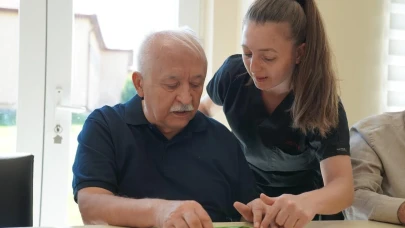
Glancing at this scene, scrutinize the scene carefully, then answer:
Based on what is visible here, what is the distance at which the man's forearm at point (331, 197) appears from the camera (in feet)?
4.02

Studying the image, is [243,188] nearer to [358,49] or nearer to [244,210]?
[244,210]

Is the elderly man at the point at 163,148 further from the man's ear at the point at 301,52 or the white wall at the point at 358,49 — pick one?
the white wall at the point at 358,49

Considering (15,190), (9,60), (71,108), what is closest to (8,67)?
(9,60)

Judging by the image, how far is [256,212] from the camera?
1171mm

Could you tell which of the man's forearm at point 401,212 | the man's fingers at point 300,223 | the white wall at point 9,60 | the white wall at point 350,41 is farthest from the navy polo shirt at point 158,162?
the white wall at point 9,60

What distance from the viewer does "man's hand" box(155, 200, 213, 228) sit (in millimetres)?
1021

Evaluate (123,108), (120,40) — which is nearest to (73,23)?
(120,40)

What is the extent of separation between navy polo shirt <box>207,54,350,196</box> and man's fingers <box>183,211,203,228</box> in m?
0.50

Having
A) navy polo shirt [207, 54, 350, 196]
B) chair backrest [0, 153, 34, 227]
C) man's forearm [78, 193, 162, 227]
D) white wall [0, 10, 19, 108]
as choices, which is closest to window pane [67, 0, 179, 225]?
white wall [0, 10, 19, 108]

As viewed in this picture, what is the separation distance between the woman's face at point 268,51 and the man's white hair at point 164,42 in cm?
14

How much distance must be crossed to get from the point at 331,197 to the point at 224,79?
0.51 meters

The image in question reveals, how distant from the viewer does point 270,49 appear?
4.49 ft

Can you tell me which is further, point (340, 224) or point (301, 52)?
point (301, 52)

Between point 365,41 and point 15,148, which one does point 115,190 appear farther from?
point 365,41
